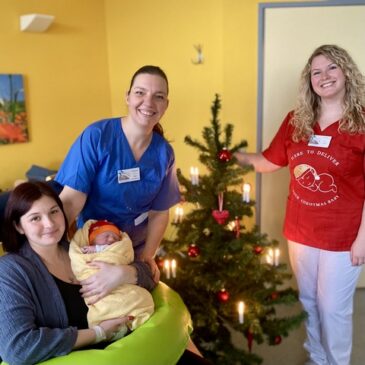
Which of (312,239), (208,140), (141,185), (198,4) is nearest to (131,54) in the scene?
(198,4)

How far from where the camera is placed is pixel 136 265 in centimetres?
140

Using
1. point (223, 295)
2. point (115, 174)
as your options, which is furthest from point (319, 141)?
point (115, 174)

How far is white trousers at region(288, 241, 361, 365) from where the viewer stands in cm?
181

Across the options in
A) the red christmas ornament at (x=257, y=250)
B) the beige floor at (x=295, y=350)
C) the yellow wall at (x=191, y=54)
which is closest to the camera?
the red christmas ornament at (x=257, y=250)

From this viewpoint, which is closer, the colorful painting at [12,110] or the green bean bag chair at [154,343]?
the green bean bag chair at [154,343]

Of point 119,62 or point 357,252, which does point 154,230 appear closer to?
point 357,252

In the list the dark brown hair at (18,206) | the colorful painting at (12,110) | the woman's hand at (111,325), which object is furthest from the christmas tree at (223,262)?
the colorful painting at (12,110)

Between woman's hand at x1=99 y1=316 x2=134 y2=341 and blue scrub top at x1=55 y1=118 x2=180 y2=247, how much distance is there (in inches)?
17.3

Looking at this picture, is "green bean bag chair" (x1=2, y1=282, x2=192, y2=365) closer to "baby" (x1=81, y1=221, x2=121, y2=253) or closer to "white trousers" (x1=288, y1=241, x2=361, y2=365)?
"baby" (x1=81, y1=221, x2=121, y2=253)

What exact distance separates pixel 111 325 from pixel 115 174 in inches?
22.0

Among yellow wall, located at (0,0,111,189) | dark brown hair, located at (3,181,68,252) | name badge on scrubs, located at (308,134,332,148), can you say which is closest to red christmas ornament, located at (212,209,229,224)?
name badge on scrubs, located at (308,134,332,148)

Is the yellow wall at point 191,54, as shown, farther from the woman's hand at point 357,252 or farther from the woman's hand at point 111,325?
the woman's hand at point 111,325

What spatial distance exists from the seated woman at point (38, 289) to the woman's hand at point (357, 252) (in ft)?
3.69

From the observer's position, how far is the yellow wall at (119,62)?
2.59 m
